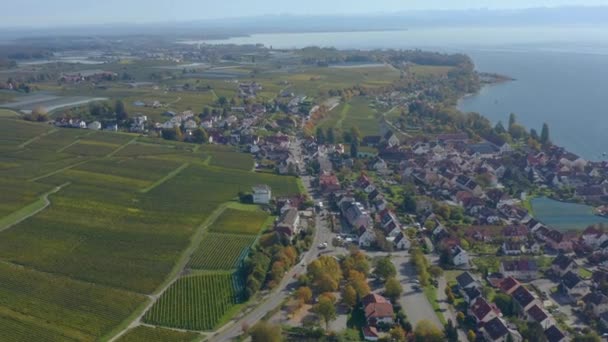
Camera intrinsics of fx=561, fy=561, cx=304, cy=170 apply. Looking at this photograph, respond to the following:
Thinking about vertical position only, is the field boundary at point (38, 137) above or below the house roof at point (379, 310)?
above

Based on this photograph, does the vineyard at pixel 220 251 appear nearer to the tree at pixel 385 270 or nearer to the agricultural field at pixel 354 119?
the tree at pixel 385 270

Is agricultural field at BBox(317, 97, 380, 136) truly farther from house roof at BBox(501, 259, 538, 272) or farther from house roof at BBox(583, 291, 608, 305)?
house roof at BBox(583, 291, 608, 305)

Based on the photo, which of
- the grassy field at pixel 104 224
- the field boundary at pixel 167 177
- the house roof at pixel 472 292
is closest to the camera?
the grassy field at pixel 104 224

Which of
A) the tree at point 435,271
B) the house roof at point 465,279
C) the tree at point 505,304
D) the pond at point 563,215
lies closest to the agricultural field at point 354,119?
the pond at point 563,215

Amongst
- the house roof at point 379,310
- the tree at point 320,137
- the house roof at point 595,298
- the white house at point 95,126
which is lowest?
the house roof at point 379,310

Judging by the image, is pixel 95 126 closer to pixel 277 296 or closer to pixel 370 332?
pixel 277 296

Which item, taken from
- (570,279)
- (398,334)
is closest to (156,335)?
(398,334)

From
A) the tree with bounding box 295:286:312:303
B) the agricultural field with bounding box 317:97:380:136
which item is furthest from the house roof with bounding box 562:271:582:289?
the agricultural field with bounding box 317:97:380:136
